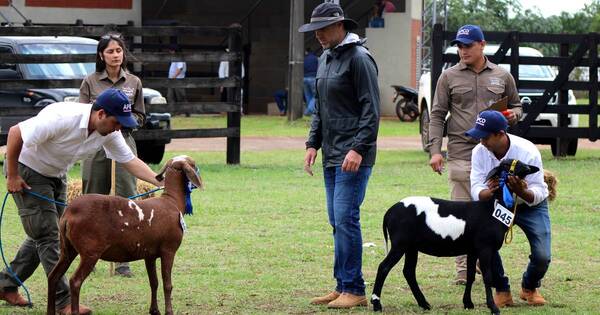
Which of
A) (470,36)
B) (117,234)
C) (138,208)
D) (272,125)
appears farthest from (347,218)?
(272,125)

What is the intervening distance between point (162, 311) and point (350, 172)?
5.17 feet

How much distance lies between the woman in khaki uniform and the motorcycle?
19.6 metres

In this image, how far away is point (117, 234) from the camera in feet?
23.9

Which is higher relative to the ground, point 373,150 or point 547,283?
point 373,150

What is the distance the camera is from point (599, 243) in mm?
11141

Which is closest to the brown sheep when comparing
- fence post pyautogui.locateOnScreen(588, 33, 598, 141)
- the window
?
the window

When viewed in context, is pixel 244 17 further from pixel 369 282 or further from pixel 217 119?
pixel 369 282

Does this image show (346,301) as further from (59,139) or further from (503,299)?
(59,139)

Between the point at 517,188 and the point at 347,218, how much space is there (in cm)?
116

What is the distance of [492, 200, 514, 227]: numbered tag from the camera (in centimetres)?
783

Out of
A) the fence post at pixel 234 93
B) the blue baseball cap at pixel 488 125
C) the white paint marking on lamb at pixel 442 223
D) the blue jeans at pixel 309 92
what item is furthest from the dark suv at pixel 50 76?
the blue jeans at pixel 309 92

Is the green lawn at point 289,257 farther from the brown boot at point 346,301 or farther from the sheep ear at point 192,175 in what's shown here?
the sheep ear at point 192,175

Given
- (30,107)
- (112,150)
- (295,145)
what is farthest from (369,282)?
(295,145)

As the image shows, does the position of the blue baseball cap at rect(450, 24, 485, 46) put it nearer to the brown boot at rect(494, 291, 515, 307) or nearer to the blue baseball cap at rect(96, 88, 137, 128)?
the brown boot at rect(494, 291, 515, 307)
